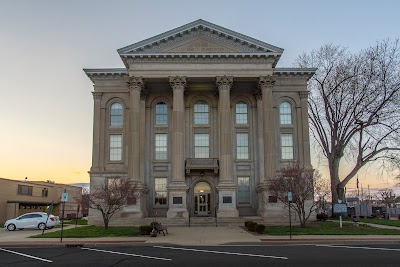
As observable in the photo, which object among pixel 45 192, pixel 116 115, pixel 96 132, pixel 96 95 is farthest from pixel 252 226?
pixel 45 192

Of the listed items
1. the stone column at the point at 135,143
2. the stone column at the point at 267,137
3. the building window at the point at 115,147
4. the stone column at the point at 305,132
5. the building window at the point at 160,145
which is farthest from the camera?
the building window at the point at 160,145

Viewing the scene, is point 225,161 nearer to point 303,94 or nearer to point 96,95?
point 303,94

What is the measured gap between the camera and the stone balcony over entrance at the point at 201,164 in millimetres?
42844

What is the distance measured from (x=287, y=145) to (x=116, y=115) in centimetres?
1733

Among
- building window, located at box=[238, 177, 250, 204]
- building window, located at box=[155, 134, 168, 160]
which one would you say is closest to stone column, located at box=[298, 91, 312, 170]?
building window, located at box=[238, 177, 250, 204]

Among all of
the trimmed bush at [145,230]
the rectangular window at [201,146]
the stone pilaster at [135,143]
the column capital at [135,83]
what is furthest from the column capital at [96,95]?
the trimmed bush at [145,230]

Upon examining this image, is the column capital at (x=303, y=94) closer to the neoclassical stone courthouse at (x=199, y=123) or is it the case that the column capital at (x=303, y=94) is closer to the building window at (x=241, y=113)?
the neoclassical stone courthouse at (x=199, y=123)

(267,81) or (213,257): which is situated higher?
(267,81)

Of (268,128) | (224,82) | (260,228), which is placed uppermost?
(224,82)

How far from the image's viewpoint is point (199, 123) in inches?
1781

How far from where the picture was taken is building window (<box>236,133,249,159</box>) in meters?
44.9

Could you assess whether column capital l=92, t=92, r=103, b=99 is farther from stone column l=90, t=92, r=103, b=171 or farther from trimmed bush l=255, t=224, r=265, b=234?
trimmed bush l=255, t=224, r=265, b=234

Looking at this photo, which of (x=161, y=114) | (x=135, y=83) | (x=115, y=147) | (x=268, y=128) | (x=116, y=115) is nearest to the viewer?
(x=268, y=128)

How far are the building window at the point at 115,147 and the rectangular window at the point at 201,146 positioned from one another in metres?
7.49
